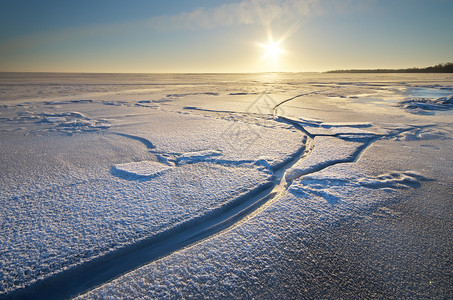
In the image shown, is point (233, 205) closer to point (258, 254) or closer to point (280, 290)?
point (258, 254)

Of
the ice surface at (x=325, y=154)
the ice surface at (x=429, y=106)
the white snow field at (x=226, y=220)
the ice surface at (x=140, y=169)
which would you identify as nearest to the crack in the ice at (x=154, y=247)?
the white snow field at (x=226, y=220)

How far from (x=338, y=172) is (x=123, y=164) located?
168cm

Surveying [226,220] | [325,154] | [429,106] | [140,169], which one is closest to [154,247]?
[226,220]

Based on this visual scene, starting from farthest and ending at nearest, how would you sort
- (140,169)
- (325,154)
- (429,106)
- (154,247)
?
1. (429,106)
2. (325,154)
3. (140,169)
4. (154,247)

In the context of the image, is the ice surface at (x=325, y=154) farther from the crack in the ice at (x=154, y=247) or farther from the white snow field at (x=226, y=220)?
the crack in the ice at (x=154, y=247)

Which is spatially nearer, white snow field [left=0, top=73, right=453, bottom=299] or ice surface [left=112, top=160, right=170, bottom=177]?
white snow field [left=0, top=73, right=453, bottom=299]

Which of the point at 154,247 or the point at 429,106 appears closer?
the point at 154,247

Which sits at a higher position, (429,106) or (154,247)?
(429,106)

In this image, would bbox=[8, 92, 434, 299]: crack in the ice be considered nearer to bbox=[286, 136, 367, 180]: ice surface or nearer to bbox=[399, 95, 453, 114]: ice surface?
bbox=[286, 136, 367, 180]: ice surface

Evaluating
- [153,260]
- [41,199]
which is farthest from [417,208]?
[41,199]

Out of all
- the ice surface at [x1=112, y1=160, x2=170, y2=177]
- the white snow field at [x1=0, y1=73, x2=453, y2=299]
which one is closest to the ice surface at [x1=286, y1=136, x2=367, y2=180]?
the white snow field at [x1=0, y1=73, x2=453, y2=299]

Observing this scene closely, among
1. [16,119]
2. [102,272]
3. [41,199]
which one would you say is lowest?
[102,272]

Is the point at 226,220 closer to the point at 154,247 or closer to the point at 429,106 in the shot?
the point at 154,247

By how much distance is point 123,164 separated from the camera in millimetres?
1686
